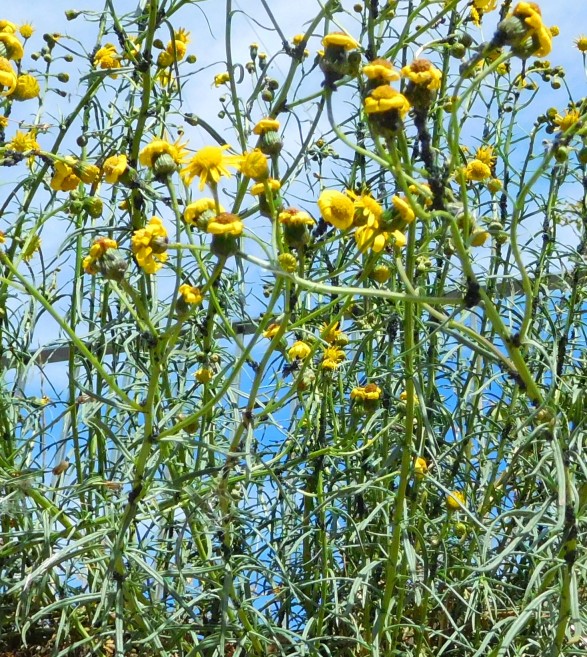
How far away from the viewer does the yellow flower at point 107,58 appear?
1.85 m

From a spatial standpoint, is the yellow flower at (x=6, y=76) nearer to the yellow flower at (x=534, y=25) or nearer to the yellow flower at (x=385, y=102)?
the yellow flower at (x=385, y=102)

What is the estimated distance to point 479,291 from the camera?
1189 millimetres

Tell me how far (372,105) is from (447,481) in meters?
0.96

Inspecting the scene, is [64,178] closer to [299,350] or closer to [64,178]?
[64,178]

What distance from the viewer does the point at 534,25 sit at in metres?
1.19

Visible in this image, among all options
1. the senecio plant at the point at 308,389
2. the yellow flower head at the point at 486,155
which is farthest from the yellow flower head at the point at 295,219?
the yellow flower head at the point at 486,155

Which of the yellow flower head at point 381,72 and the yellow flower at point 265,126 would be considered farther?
the yellow flower at point 265,126

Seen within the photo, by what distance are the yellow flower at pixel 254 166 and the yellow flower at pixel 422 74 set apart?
231mm

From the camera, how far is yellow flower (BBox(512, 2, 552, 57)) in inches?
46.8

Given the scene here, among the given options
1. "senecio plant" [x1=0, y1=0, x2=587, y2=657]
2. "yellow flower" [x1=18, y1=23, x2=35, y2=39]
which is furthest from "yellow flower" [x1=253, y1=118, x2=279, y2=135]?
"yellow flower" [x1=18, y1=23, x2=35, y2=39]

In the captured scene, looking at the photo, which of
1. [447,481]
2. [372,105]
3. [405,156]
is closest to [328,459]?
[447,481]

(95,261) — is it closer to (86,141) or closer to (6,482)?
(6,482)

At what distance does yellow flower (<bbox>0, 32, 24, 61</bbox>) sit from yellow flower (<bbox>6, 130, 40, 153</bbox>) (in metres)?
0.15

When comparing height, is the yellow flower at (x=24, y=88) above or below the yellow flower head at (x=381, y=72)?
above
